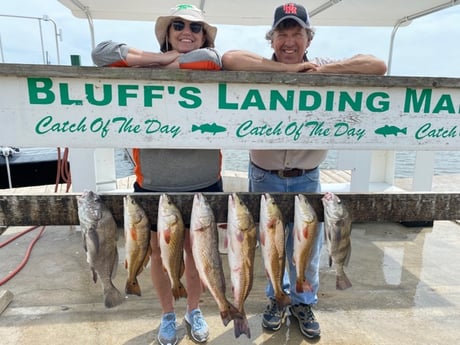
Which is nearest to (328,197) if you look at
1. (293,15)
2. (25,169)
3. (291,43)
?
(291,43)

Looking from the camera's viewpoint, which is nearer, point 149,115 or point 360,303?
point 149,115

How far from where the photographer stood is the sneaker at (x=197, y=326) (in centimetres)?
270

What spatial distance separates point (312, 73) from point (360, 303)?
2.34m

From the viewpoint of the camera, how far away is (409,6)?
4.36 m

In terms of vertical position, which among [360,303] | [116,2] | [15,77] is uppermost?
[116,2]

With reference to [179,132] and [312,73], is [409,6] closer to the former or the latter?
[312,73]

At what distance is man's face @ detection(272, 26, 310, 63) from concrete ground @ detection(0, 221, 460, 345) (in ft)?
7.11

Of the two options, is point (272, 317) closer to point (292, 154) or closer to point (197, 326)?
point (197, 326)

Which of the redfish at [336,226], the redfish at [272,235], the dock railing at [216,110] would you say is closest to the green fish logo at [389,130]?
the dock railing at [216,110]

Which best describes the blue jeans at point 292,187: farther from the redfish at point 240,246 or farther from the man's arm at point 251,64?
the man's arm at point 251,64

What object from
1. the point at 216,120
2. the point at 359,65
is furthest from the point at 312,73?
the point at 216,120

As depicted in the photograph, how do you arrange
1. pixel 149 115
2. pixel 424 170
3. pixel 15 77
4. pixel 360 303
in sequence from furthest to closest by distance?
pixel 424 170
pixel 360 303
pixel 149 115
pixel 15 77

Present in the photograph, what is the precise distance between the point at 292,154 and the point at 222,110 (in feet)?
2.77

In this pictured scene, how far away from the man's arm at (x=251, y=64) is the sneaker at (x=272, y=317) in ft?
6.23
